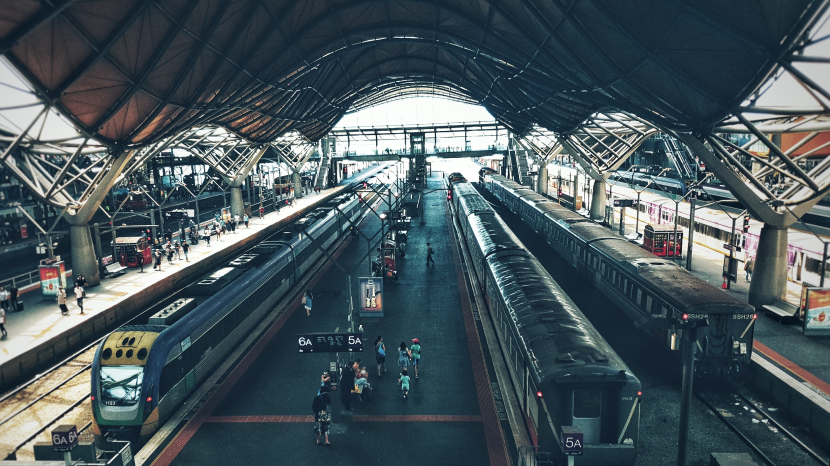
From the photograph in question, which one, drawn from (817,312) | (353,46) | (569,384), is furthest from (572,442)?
(353,46)

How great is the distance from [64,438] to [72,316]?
653 inches

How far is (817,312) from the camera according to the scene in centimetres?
2008

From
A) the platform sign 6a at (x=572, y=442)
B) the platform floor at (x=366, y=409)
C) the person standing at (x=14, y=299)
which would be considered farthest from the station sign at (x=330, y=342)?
the person standing at (x=14, y=299)

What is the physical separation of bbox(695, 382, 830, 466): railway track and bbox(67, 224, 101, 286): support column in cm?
3169

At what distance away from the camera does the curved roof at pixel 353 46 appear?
16984 millimetres

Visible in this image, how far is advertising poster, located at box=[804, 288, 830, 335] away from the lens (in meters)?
20.0

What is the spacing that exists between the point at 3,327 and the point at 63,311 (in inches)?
120

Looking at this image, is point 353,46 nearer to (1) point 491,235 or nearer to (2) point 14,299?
(1) point 491,235

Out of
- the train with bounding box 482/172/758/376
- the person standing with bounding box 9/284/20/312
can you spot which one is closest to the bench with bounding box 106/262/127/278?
the person standing with bounding box 9/284/20/312

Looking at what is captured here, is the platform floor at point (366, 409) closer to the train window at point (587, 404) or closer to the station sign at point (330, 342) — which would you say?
the station sign at point (330, 342)

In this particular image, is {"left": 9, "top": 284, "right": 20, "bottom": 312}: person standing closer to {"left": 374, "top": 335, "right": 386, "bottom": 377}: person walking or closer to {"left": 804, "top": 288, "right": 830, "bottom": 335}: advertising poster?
{"left": 374, "top": 335, "right": 386, "bottom": 377}: person walking

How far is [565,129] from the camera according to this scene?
48875mm

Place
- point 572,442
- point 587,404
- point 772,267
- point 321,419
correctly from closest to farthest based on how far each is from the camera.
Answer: point 572,442 → point 587,404 → point 321,419 → point 772,267

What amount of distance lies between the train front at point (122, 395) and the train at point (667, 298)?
13.6 m
